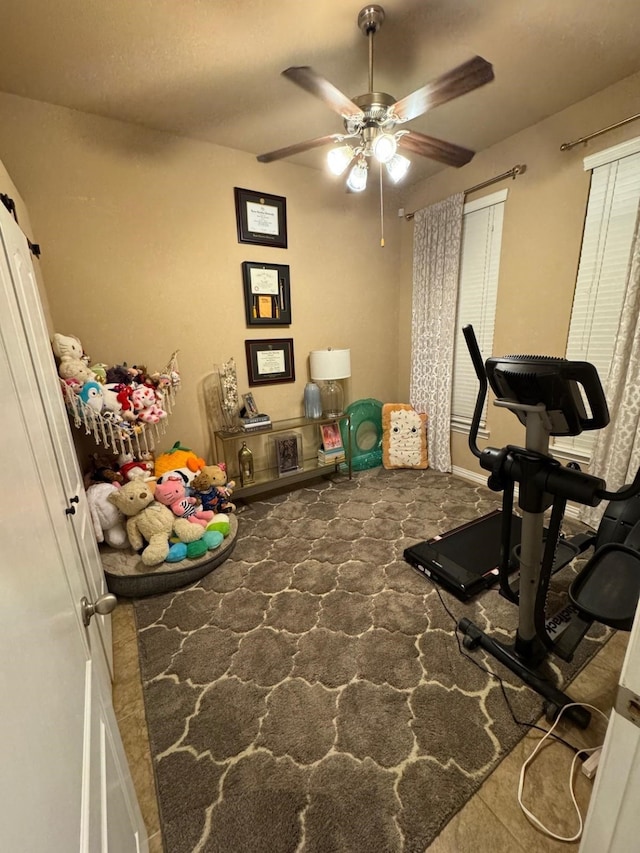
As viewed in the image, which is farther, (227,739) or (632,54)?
(632,54)

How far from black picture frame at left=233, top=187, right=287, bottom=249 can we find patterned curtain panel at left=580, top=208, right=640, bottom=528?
2397 mm

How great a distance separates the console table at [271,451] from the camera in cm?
282

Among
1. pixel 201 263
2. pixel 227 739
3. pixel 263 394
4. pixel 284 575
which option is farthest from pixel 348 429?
pixel 227 739

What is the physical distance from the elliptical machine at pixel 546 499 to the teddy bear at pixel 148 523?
1594 millimetres

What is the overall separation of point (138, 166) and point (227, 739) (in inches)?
125

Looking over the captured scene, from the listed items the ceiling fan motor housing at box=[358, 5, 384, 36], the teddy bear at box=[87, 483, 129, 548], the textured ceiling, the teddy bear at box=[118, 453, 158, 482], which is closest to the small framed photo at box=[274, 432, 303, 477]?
the teddy bear at box=[118, 453, 158, 482]

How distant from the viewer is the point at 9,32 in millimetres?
1521

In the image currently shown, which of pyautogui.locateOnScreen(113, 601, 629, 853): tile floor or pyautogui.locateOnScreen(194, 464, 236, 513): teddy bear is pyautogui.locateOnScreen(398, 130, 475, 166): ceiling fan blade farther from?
pyautogui.locateOnScreen(113, 601, 629, 853): tile floor

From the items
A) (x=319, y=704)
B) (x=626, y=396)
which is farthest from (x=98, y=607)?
(x=626, y=396)

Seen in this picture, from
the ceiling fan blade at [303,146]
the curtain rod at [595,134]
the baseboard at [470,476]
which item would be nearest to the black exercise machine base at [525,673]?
the baseboard at [470,476]

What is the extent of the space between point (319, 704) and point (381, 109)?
8.25 feet

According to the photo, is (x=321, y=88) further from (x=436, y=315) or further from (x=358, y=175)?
(x=436, y=315)

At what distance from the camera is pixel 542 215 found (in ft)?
8.07

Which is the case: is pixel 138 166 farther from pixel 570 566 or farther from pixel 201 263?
pixel 570 566
